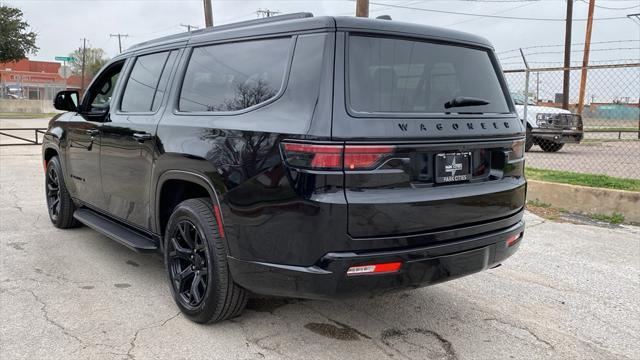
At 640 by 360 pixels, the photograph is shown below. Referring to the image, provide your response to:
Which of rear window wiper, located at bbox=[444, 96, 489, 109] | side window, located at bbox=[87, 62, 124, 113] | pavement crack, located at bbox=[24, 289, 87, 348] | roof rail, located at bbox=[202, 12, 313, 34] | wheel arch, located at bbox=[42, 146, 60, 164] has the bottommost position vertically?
pavement crack, located at bbox=[24, 289, 87, 348]

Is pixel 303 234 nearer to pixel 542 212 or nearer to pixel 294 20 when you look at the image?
pixel 294 20

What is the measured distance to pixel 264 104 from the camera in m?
2.98

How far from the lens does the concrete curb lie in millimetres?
6621

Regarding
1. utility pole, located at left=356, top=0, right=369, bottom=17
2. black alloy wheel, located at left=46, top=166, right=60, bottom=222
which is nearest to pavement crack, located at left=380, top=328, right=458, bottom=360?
black alloy wheel, located at left=46, top=166, right=60, bottom=222

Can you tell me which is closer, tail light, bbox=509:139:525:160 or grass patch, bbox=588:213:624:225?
tail light, bbox=509:139:525:160

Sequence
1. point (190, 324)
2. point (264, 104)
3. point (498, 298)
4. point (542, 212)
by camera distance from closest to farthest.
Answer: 1. point (264, 104)
2. point (190, 324)
3. point (498, 298)
4. point (542, 212)

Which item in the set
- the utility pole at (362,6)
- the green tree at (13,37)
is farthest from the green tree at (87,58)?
the utility pole at (362,6)

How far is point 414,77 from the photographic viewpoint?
299 centimetres

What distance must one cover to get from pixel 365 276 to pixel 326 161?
2.00 ft

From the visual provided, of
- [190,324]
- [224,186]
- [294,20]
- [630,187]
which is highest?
[294,20]

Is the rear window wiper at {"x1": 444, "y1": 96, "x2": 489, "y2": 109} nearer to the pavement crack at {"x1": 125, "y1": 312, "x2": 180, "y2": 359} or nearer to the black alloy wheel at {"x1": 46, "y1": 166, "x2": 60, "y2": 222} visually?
the pavement crack at {"x1": 125, "y1": 312, "x2": 180, "y2": 359}

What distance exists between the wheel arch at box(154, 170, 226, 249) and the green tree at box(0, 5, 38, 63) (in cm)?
3459

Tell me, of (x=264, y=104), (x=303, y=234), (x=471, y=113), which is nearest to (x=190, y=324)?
(x=303, y=234)

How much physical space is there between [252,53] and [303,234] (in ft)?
4.06
